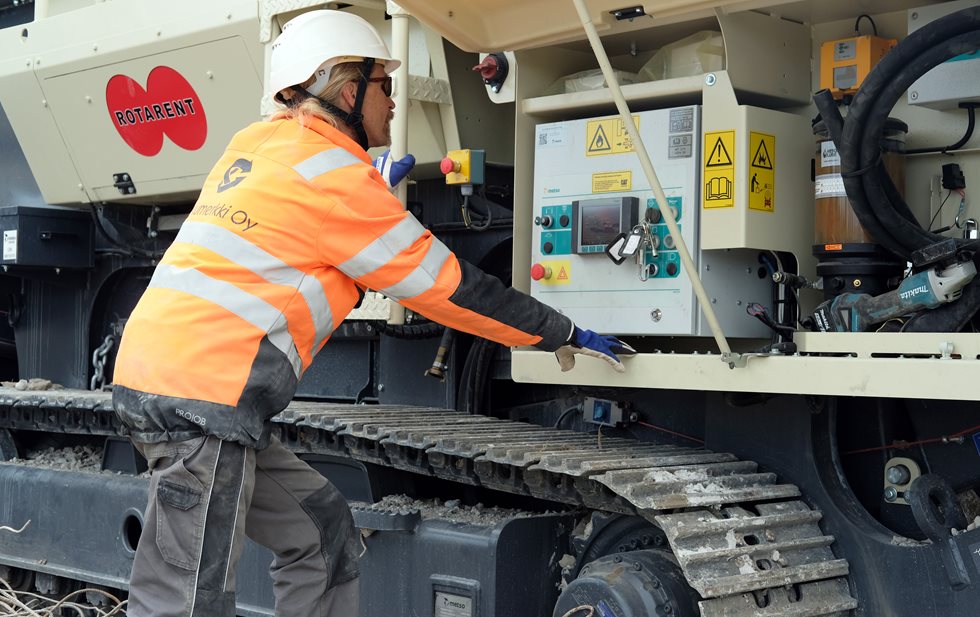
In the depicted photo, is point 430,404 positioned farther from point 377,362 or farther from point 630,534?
point 630,534

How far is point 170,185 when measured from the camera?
5680 millimetres

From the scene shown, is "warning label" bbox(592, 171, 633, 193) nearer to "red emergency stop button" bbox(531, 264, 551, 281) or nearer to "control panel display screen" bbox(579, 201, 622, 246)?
"control panel display screen" bbox(579, 201, 622, 246)

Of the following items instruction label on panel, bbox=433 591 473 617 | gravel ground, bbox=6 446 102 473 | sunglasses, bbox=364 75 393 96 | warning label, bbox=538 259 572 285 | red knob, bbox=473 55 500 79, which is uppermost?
red knob, bbox=473 55 500 79

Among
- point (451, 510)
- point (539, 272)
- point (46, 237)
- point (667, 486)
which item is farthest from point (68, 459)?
point (667, 486)

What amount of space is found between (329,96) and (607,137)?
905 mm

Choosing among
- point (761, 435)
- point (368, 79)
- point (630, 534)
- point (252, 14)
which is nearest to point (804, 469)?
point (761, 435)

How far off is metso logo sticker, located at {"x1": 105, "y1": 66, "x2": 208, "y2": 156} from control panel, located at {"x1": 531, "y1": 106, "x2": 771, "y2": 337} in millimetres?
1860

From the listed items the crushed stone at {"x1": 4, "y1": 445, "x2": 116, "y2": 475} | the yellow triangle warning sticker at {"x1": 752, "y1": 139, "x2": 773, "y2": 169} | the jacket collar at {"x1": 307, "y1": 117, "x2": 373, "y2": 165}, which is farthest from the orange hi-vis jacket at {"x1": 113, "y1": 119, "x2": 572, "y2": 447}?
the crushed stone at {"x1": 4, "y1": 445, "x2": 116, "y2": 475}

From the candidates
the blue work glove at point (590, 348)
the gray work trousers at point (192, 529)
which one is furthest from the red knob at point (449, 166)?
the gray work trousers at point (192, 529)

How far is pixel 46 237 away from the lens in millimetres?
6117

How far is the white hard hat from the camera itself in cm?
352

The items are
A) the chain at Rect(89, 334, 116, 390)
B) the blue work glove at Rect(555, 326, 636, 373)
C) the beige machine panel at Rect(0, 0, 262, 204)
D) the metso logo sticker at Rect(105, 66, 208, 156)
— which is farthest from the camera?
the chain at Rect(89, 334, 116, 390)

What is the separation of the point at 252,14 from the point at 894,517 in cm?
289

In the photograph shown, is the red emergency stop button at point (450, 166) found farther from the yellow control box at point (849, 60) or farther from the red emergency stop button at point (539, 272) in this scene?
the yellow control box at point (849, 60)
